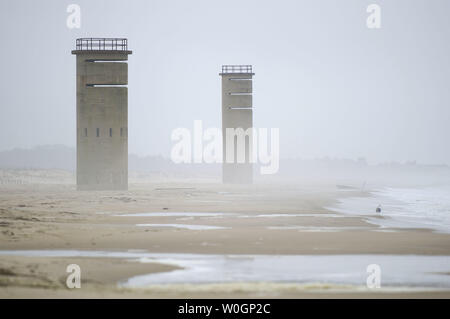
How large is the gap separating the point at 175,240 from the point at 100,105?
25.6 metres

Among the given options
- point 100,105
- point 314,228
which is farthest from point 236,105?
point 314,228

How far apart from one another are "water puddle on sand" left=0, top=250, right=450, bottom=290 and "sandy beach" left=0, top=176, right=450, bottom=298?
1.33 ft

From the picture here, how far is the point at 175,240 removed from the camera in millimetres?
Answer: 20875

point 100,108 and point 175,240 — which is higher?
point 100,108

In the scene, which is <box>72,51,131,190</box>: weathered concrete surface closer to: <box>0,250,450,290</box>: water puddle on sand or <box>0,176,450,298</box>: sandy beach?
<box>0,176,450,298</box>: sandy beach

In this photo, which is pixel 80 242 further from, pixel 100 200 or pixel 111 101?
pixel 111 101

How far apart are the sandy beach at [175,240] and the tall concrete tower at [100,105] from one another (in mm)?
8669

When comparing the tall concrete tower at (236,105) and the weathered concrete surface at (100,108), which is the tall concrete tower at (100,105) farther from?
the tall concrete tower at (236,105)

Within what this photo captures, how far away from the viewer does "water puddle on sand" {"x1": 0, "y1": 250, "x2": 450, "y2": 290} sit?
14.4 meters

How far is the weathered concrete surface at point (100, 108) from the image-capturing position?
45.0m

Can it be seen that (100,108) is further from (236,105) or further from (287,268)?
(287,268)
